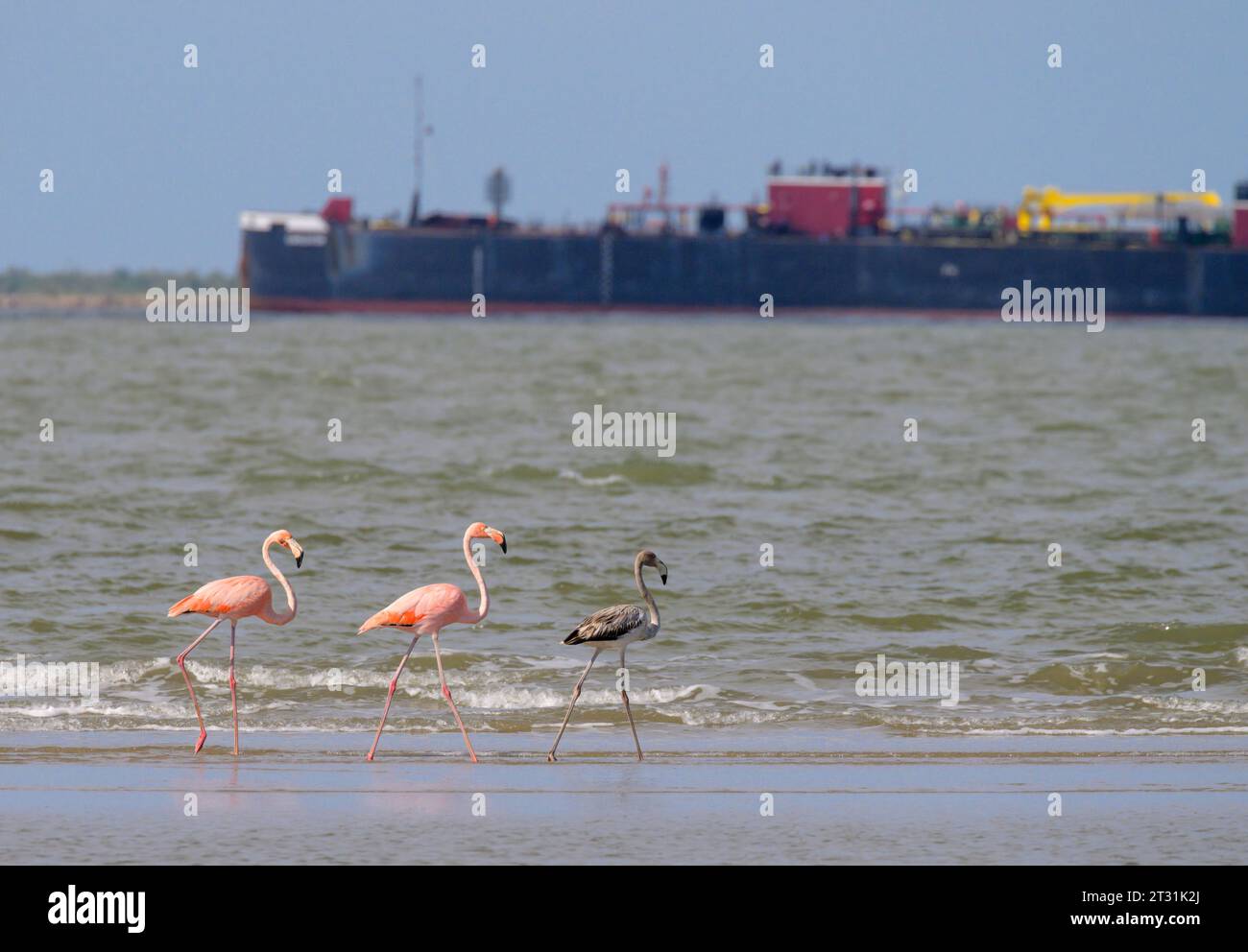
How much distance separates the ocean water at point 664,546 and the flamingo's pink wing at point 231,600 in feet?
3.05

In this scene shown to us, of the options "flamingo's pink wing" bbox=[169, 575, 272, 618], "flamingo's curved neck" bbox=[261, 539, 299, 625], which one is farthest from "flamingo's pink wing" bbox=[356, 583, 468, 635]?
"flamingo's pink wing" bbox=[169, 575, 272, 618]

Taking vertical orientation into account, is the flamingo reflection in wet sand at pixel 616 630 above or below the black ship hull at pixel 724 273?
below

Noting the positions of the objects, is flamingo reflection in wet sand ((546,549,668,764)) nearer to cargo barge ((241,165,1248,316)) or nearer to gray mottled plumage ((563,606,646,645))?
gray mottled plumage ((563,606,646,645))

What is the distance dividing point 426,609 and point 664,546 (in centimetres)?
1011

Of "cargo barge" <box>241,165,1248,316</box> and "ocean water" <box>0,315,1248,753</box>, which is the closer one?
"ocean water" <box>0,315,1248,753</box>

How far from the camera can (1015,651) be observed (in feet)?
49.1

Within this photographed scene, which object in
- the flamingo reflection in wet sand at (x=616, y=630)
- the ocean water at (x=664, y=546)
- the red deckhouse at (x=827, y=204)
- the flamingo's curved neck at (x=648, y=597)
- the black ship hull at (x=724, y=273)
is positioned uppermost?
the red deckhouse at (x=827, y=204)

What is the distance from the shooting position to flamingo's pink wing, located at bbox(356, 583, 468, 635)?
11031 millimetres

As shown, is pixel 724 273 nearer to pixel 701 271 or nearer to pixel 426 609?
pixel 701 271

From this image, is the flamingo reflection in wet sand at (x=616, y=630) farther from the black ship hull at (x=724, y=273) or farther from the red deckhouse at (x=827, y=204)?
the red deckhouse at (x=827, y=204)

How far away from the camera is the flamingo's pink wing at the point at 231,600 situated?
1105cm

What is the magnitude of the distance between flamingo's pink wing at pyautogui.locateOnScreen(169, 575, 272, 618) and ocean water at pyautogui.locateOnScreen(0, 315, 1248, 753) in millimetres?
928

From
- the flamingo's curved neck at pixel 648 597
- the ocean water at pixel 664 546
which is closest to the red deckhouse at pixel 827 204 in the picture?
the ocean water at pixel 664 546

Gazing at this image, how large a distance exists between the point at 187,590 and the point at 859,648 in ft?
20.4
